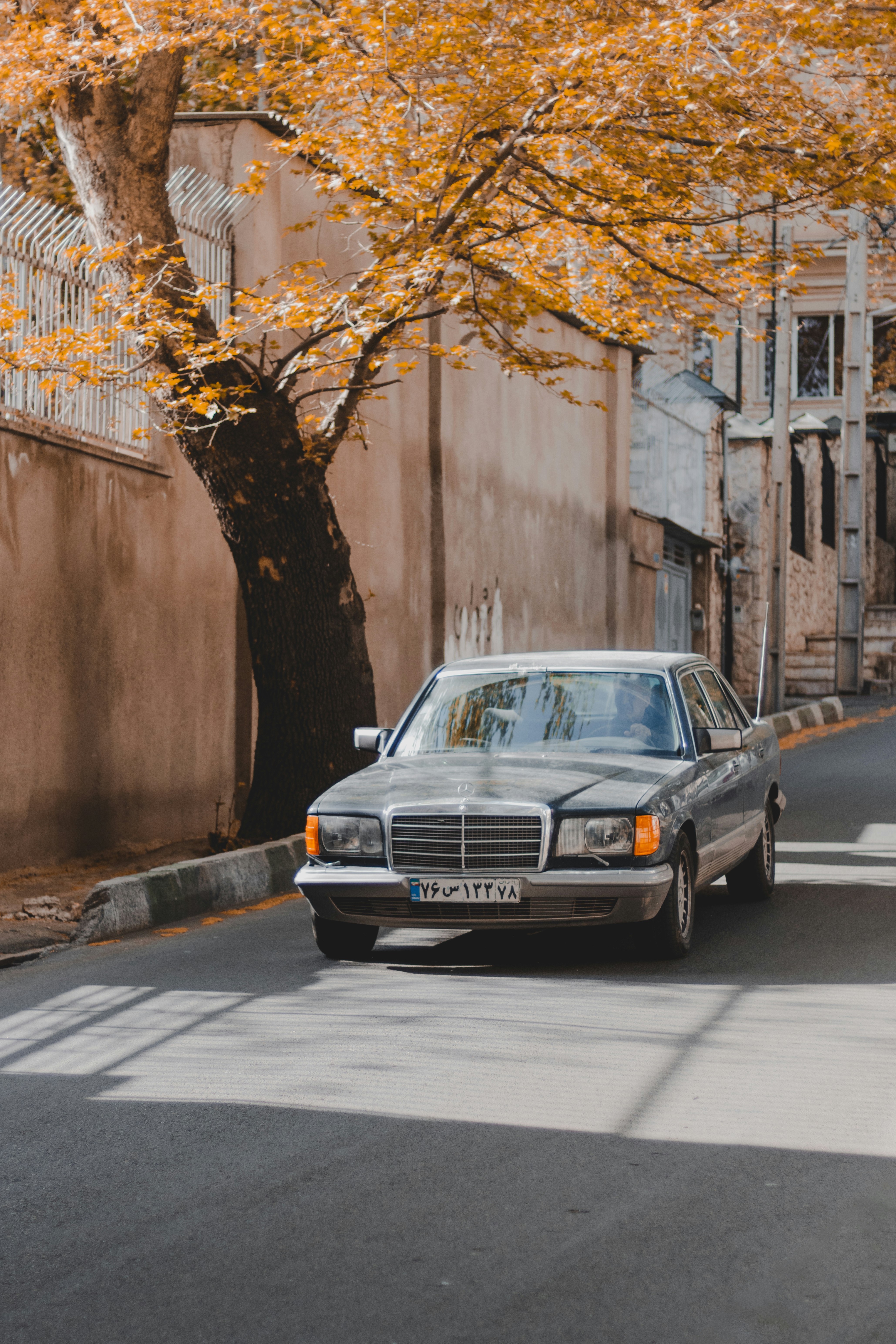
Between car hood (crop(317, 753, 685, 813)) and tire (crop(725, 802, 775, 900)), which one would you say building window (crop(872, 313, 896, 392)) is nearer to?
tire (crop(725, 802, 775, 900))

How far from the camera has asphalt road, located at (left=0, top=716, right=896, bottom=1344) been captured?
3570mm

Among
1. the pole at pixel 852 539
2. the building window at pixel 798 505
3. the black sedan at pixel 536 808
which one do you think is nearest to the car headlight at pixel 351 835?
the black sedan at pixel 536 808

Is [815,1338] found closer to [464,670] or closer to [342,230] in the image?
[464,670]

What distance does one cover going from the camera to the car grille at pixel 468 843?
716 cm

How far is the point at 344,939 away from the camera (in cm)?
778

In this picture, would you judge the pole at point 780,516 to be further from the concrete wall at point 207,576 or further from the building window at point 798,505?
the building window at point 798,505

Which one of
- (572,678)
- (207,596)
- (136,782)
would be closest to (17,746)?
(136,782)

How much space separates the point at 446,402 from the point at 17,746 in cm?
937

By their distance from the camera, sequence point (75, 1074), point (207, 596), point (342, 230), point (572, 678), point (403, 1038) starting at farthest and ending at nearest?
point (342, 230), point (207, 596), point (572, 678), point (403, 1038), point (75, 1074)

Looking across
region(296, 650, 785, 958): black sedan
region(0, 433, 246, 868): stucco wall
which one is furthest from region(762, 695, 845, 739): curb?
region(296, 650, 785, 958): black sedan

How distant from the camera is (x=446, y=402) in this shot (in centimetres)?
1902

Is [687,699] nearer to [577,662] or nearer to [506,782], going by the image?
[577,662]

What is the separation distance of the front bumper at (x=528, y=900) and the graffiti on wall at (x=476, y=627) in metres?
11.7

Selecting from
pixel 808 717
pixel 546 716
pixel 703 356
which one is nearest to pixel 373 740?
pixel 546 716
